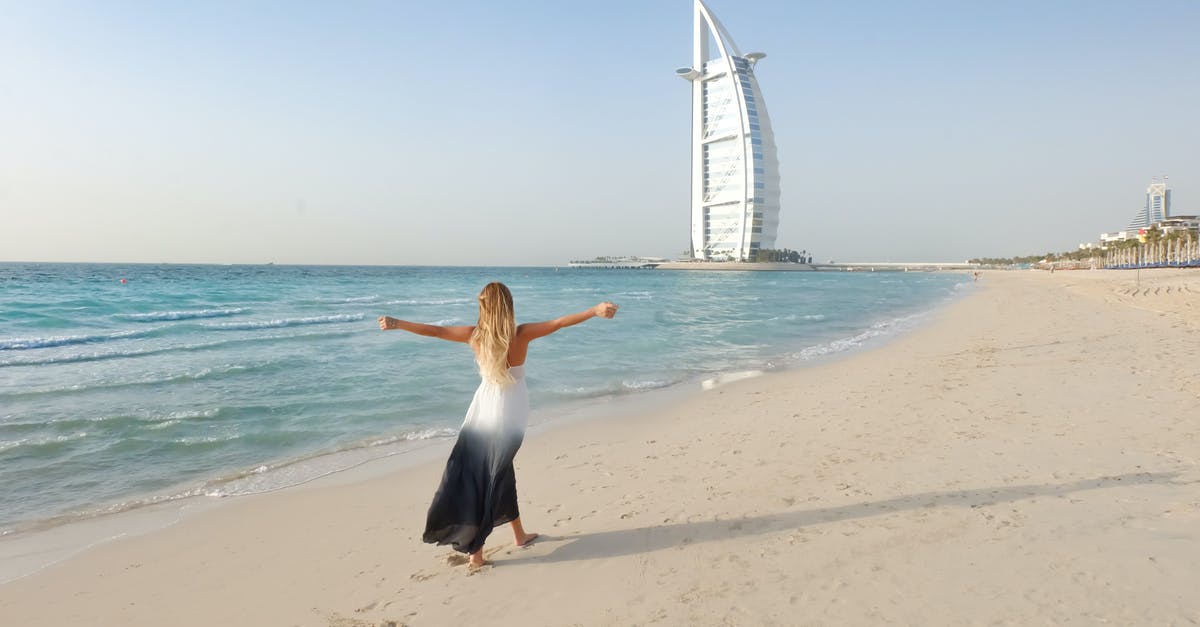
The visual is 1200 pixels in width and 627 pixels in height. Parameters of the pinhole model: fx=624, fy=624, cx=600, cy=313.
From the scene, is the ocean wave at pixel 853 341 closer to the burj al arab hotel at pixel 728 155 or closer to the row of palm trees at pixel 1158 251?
the row of palm trees at pixel 1158 251

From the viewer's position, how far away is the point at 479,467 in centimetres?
374

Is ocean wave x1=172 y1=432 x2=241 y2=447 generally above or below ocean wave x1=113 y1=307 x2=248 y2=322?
below

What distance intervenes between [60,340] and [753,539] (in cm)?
1894

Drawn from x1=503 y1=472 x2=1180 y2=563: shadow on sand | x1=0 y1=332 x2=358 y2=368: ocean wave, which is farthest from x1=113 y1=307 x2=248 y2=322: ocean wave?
x1=503 y1=472 x2=1180 y2=563: shadow on sand

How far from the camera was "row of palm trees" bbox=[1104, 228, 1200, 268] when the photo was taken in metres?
71.2

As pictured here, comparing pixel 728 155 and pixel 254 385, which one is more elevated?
pixel 728 155

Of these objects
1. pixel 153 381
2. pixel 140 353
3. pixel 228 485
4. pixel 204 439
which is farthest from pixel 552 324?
pixel 140 353

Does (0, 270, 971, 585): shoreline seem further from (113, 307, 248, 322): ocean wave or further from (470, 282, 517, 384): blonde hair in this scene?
(113, 307, 248, 322): ocean wave

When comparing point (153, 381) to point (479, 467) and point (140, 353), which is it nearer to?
point (140, 353)

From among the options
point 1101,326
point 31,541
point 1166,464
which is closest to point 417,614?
point 31,541

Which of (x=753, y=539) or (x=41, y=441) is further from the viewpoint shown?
(x=41, y=441)

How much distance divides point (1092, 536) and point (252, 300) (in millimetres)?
34777

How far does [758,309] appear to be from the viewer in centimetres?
2855

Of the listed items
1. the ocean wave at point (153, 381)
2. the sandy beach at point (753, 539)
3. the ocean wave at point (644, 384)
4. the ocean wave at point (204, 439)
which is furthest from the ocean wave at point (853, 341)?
the ocean wave at point (153, 381)
